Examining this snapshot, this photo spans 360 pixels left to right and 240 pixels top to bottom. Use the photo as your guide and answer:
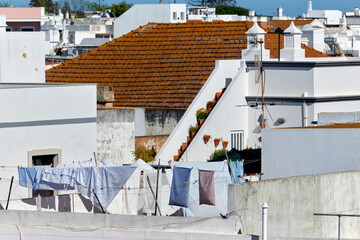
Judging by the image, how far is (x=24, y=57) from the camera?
32062 millimetres

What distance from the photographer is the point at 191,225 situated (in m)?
19.0

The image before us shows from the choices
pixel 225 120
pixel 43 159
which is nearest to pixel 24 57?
pixel 225 120

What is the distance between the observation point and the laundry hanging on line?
21125 mm

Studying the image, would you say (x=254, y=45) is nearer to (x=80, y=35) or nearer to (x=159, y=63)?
(x=159, y=63)

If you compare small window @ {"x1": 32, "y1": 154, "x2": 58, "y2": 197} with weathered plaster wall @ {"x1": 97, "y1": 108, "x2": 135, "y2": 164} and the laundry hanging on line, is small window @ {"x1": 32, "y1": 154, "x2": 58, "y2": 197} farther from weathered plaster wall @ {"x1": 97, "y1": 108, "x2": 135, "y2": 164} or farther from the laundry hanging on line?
weathered plaster wall @ {"x1": 97, "y1": 108, "x2": 135, "y2": 164}

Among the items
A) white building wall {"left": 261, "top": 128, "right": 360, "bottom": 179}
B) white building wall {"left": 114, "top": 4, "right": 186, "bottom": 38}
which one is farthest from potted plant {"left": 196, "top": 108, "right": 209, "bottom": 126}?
white building wall {"left": 114, "top": 4, "right": 186, "bottom": 38}

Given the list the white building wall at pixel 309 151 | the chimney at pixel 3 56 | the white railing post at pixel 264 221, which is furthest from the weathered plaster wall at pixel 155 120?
the white railing post at pixel 264 221

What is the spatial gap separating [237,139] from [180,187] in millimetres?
11480

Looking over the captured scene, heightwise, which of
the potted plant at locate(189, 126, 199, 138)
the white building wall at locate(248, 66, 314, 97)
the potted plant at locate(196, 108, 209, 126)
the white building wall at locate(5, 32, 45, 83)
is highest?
the white building wall at locate(5, 32, 45, 83)

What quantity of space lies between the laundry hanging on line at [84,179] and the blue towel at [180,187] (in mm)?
1210

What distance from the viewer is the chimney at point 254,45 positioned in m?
32.1

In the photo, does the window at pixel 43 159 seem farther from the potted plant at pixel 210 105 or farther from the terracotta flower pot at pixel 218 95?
the terracotta flower pot at pixel 218 95

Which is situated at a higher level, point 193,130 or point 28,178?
point 193,130

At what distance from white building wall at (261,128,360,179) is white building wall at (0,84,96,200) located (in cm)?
504
